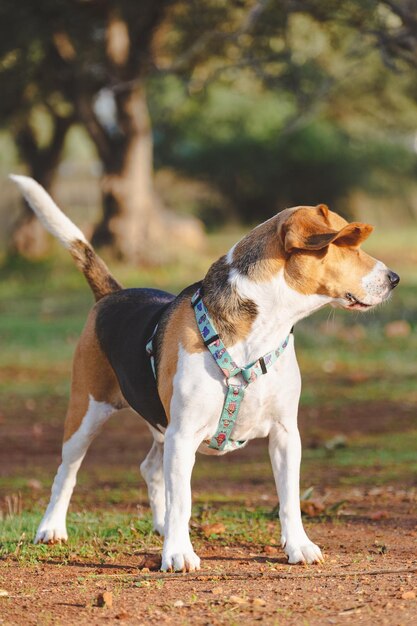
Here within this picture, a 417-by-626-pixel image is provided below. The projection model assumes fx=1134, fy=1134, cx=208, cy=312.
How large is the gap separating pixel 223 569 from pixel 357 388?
277 inches

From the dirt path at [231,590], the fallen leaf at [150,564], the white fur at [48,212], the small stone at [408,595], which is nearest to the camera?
the dirt path at [231,590]

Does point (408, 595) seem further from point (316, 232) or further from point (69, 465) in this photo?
point (69, 465)

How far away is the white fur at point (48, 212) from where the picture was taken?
665 cm

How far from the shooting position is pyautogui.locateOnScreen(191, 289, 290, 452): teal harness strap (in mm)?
5242

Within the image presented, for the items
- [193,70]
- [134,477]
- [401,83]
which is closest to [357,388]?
[134,477]

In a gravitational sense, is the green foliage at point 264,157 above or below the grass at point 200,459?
above

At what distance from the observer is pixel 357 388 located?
480 inches

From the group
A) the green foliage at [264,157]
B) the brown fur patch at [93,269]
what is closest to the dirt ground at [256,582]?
the brown fur patch at [93,269]

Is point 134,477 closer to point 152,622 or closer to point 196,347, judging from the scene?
point 196,347

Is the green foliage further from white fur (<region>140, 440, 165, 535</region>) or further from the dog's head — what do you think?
the dog's head

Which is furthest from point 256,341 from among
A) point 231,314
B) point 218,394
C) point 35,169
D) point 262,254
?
point 35,169

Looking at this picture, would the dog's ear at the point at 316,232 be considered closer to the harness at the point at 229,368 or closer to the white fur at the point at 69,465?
the harness at the point at 229,368

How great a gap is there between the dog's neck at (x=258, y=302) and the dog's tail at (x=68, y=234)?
1.60 meters

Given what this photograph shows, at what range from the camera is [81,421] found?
6.29m
